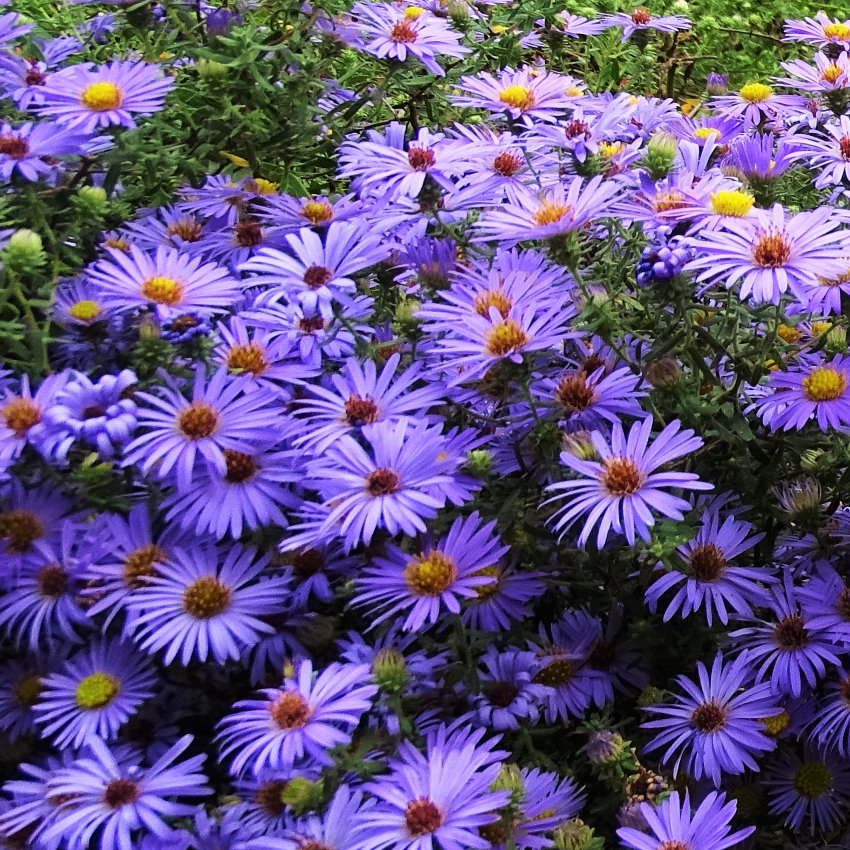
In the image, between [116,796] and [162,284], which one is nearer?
[116,796]

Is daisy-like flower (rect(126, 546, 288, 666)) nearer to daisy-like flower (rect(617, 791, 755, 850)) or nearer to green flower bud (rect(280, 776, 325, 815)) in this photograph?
green flower bud (rect(280, 776, 325, 815))

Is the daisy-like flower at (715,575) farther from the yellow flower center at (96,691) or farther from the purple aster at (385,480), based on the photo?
the yellow flower center at (96,691)

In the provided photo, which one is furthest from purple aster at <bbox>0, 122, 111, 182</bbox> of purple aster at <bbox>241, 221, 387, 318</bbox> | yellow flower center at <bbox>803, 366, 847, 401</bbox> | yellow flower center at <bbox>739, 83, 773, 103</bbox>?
yellow flower center at <bbox>739, 83, 773, 103</bbox>

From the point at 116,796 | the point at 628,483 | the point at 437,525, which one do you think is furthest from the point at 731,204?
Answer: the point at 116,796

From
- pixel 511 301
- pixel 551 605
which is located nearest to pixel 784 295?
pixel 511 301

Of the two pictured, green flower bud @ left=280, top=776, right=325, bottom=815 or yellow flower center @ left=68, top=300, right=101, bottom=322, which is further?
yellow flower center @ left=68, top=300, right=101, bottom=322

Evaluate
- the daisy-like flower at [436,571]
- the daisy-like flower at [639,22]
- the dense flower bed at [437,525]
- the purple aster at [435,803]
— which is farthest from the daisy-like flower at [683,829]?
the daisy-like flower at [639,22]

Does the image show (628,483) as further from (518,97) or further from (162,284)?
(518,97)
